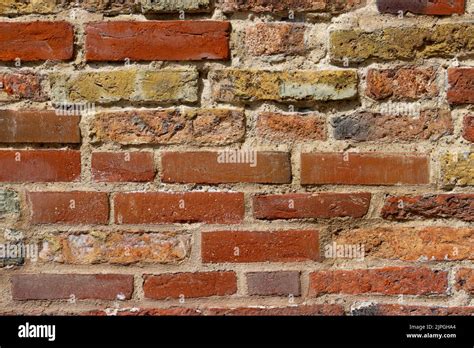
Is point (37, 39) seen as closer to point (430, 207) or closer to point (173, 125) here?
point (173, 125)

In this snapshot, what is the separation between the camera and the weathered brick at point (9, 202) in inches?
42.8

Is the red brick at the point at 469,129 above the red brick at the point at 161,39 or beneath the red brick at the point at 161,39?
beneath

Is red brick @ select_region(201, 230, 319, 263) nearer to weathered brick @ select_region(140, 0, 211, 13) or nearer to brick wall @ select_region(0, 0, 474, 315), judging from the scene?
brick wall @ select_region(0, 0, 474, 315)

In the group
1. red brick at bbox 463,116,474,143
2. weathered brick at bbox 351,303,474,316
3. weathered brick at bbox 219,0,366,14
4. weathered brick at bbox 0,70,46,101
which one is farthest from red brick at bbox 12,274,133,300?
red brick at bbox 463,116,474,143

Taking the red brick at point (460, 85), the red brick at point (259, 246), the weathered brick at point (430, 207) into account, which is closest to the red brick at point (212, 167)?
the red brick at point (259, 246)

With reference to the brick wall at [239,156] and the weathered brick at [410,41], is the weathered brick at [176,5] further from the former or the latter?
the weathered brick at [410,41]

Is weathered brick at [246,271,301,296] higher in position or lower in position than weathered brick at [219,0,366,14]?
Answer: lower

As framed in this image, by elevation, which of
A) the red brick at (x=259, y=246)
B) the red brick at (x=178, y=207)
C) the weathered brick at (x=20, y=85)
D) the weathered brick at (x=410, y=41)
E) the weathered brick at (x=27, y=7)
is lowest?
the red brick at (x=259, y=246)

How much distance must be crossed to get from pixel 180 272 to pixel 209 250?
0.07 metres

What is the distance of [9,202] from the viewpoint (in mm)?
1089

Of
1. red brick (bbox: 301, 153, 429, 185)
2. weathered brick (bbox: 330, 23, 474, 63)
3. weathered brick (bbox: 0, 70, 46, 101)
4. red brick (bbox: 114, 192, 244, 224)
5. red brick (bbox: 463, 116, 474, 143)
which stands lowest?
red brick (bbox: 114, 192, 244, 224)

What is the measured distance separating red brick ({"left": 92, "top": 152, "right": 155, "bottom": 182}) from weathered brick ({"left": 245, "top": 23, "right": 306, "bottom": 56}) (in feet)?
0.97

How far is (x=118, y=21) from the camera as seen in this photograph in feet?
3.51

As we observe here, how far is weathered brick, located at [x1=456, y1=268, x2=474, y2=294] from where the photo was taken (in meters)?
1.09
